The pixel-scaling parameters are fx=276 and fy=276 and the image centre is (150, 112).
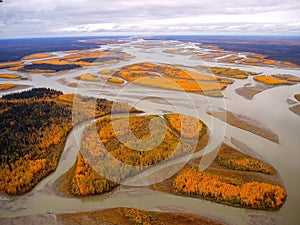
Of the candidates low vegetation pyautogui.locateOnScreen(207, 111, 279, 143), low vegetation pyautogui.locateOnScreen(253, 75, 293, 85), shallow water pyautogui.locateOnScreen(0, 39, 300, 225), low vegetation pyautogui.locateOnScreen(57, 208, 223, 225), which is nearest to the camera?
low vegetation pyautogui.locateOnScreen(57, 208, 223, 225)

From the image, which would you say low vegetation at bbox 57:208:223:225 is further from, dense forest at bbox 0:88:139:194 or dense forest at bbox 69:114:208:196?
dense forest at bbox 0:88:139:194

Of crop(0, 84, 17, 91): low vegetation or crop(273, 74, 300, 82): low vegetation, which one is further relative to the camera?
crop(273, 74, 300, 82): low vegetation

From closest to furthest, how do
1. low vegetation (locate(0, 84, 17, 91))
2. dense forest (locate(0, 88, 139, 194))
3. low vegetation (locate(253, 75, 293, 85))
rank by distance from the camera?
1. dense forest (locate(0, 88, 139, 194))
2. low vegetation (locate(0, 84, 17, 91))
3. low vegetation (locate(253, 75, 293, 85))

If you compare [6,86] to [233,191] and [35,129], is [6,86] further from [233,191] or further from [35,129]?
[233,191]

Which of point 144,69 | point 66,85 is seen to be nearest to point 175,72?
point 144,69

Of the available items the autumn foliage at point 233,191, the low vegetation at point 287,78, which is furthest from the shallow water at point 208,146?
the low vegetation at point 287,78

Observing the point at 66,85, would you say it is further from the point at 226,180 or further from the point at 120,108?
the point at 226,180

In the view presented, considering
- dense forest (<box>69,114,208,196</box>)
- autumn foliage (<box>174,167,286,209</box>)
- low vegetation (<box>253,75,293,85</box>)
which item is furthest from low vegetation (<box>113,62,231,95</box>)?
autumn foliage (<box>174,167,286,209</box>)
